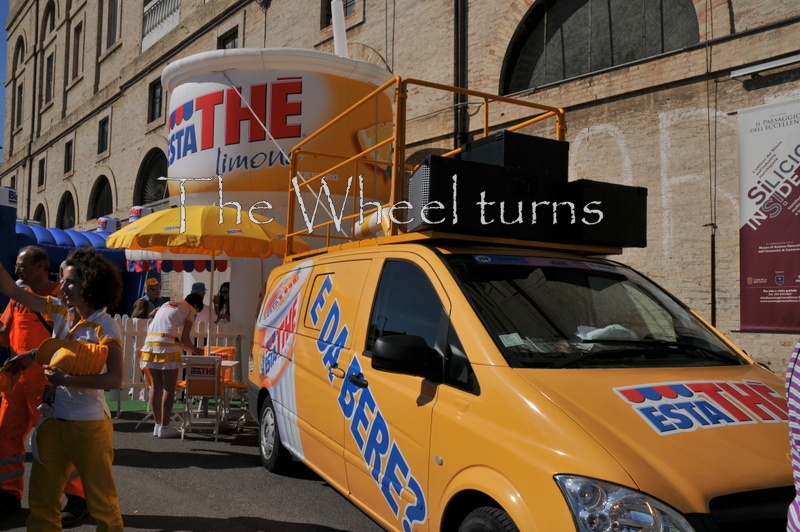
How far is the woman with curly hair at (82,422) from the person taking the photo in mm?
3215

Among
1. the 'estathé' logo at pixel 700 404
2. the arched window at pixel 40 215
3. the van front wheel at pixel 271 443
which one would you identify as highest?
the arched window at pixel 40 215

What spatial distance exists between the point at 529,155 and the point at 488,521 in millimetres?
2479

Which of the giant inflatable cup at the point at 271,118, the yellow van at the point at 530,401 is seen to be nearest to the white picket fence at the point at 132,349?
the giant inflatable cup at the point at 271,118

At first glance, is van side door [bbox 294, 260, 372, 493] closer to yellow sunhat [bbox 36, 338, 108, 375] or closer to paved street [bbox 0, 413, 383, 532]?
paved street [bbox 0, 413, 383, 532]

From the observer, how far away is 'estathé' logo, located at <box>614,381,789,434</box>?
2.48 metres

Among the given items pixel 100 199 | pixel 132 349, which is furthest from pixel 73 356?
pixel 100 199

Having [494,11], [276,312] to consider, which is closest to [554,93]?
[494,11]

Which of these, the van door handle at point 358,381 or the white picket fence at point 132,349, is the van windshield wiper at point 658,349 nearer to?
the van door handle at point 358,381

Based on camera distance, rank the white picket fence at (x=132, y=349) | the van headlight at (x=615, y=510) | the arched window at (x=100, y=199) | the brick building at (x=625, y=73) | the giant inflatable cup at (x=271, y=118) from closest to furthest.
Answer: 1. the van headlight at (x=615, y=510)
2. the brick building at (x=625, y=73)
3. the white picket fence at (x=132, y=349)
4. the giant inflatable cup at (x=271, y=118)
5. the arched window at (x=100, y=199)

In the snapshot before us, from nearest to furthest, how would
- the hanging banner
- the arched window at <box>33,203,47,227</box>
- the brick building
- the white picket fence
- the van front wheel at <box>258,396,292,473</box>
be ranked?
1. the van front wheel at <box>258,396,292,473</box>
2. the hanging banner
3. the brick building
4. the white picket fence
5. the arched window at <box>33,203,47,227</box>

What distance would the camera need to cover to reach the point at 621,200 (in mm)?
4305

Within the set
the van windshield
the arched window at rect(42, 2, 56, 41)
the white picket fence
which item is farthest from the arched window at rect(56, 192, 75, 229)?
the van windshield

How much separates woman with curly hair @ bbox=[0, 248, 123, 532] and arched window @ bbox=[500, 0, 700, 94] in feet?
30.9

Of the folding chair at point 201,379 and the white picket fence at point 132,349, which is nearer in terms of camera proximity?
the folding chair at point 201,379
